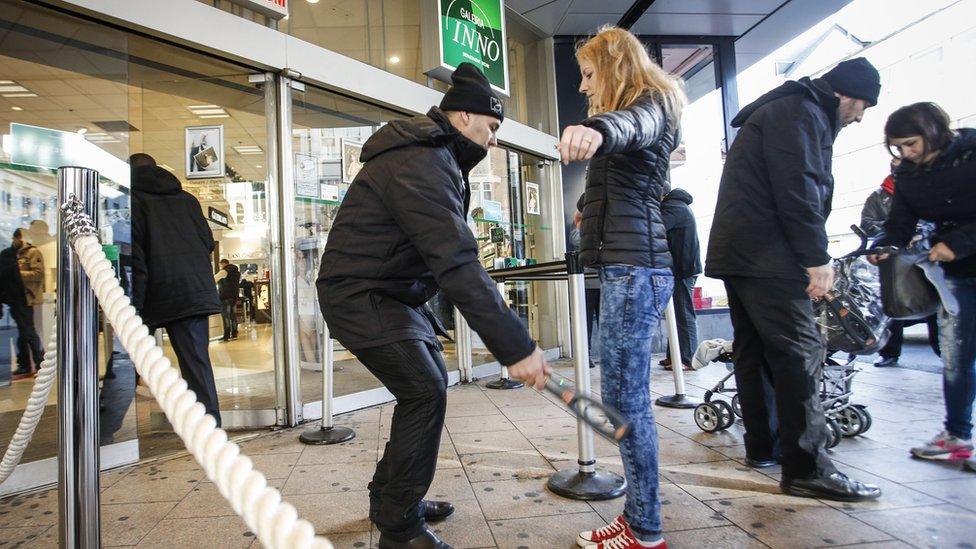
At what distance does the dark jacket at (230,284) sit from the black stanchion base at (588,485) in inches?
115

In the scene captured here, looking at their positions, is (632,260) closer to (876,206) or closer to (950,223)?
(950,223)

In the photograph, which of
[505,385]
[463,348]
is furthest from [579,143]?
[463,348]

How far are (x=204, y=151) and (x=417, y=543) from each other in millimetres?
3460

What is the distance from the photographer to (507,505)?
222cm

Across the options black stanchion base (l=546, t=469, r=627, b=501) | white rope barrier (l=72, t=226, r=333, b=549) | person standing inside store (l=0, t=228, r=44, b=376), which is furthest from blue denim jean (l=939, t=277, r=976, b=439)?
person standing inside store (l=0, t=228, r=44, b=376)

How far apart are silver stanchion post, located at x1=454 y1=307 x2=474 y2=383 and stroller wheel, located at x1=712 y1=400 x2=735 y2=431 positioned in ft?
8.73

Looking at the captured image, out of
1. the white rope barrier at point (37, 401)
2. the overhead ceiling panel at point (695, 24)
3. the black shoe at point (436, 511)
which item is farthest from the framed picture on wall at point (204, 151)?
the overhead ceiling panel at point (695, 24)

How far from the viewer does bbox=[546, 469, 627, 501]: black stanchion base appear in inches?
88.2

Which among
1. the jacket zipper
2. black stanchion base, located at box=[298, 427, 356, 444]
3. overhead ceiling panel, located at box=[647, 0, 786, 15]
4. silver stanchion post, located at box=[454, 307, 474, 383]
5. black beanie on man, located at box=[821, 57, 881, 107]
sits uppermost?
overhead ceiling panel, located at box=[647, 0, 786, 15]

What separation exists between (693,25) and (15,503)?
7.97 metres

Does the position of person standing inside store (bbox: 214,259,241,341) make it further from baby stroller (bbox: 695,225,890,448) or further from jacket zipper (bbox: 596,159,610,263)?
baby stroller (bbox: 695,225,890,448)

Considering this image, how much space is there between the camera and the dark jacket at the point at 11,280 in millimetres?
2805

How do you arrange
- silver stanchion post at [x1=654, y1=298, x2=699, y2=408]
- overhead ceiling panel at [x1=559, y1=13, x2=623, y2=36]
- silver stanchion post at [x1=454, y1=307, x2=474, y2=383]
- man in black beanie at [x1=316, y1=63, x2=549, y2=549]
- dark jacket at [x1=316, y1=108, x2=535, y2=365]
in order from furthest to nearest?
overhead ceiling panel at [x1=559, y1=13, x2=623, y2=36] < silver stanchion post at [x1=454, y1=307, x2=474, y2=383] < silver stanchion post at [x1=654, y1=298, x2=699, y2=408] < man in black beanie at [x1=316, y1=63, x2=549, y2=549] < dark jacket at [x1=316, y1=108, x2=535, y2=365]

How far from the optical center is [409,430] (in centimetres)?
177
